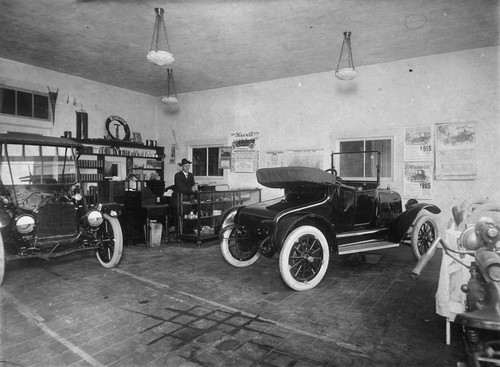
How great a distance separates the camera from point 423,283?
3941 mm

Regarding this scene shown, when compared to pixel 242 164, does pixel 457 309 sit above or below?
below

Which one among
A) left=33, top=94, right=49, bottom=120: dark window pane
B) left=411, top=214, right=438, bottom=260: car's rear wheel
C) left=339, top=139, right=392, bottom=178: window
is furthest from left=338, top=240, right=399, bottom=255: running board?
left=33, top=94, right=49, bottom=120: dark window pane

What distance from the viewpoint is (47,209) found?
416 cm

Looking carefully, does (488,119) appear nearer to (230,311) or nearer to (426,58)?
(426,58)

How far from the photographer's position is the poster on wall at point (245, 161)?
26.7ft

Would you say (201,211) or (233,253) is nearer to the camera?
(233,253)

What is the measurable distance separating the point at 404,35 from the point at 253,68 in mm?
3002

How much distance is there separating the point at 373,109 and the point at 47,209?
588cm

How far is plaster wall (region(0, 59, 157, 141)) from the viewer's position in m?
6.75

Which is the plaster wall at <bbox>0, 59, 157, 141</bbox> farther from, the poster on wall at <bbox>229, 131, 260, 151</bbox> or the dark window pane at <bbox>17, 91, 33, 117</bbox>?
the poster on wall at <bbox>229, 131, 260, 151</bbox>

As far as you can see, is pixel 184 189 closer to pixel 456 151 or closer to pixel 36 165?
pixel 36 165

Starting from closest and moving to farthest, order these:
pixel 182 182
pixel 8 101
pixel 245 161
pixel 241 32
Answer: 1. pixel 241 32
2. pixel 8 101
3. pixel 182 182
4. pixel 245 161

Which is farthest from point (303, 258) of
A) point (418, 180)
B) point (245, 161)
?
point (245, 161)

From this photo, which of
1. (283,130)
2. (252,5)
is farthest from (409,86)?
(252,5)
